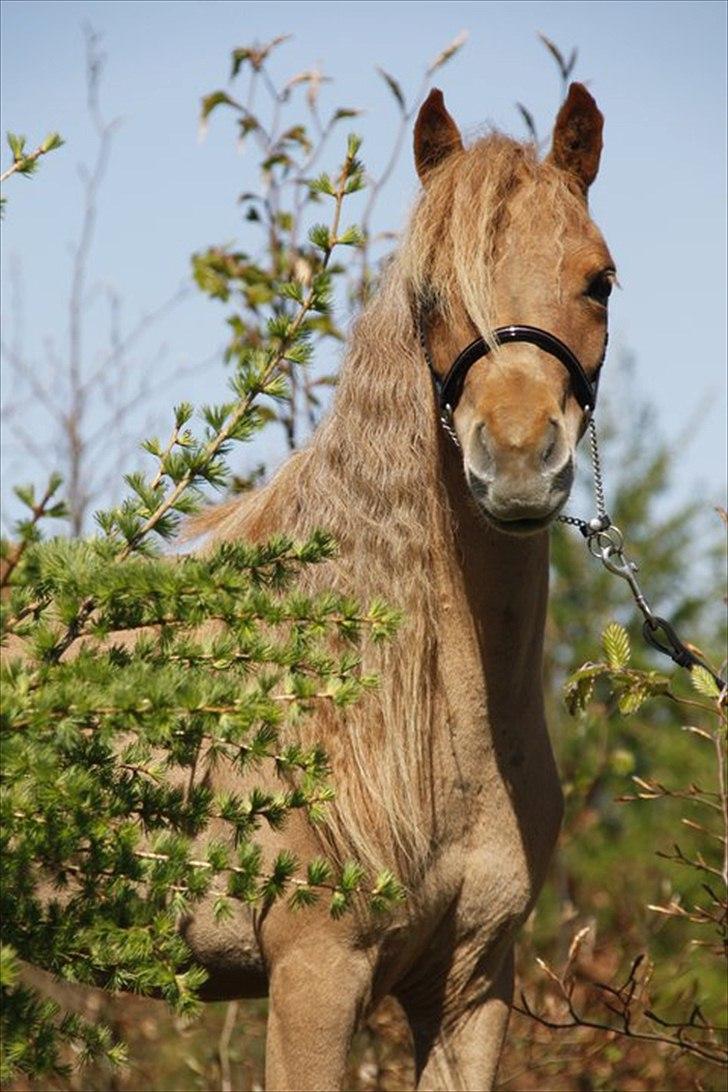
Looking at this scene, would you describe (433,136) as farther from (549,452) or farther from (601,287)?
(549,452)

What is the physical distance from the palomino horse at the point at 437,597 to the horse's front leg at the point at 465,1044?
1 cm

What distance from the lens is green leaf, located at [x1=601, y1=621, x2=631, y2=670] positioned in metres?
3.65

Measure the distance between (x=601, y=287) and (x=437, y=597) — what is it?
77cm

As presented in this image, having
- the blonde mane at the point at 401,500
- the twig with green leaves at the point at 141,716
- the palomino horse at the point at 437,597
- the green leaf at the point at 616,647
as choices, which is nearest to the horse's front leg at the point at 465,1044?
the palomino horse at the point at 437,597

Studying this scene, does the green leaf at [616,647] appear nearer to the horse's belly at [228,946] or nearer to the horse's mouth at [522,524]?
the horse's mouth at [522,524]

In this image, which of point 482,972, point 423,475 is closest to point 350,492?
point 423,475

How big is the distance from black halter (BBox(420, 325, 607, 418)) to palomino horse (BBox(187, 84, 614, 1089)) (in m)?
0.01

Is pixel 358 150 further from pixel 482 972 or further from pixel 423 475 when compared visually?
pixel 482 972

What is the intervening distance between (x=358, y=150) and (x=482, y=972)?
6.21 ft

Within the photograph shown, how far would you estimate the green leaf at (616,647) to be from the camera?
3652 mm

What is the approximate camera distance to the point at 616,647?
369 centimetres

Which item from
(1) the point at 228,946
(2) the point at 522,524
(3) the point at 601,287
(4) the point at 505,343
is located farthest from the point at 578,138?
(1) the point at 228,946

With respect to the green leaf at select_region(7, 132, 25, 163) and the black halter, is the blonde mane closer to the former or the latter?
the black halter

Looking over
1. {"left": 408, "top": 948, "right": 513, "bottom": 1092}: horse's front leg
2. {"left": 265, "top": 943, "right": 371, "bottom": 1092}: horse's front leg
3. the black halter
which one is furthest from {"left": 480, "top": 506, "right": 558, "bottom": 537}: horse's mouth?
{"left": 408, "top": 948, "right": 513, "bottom": 1092}: horse's front leg
